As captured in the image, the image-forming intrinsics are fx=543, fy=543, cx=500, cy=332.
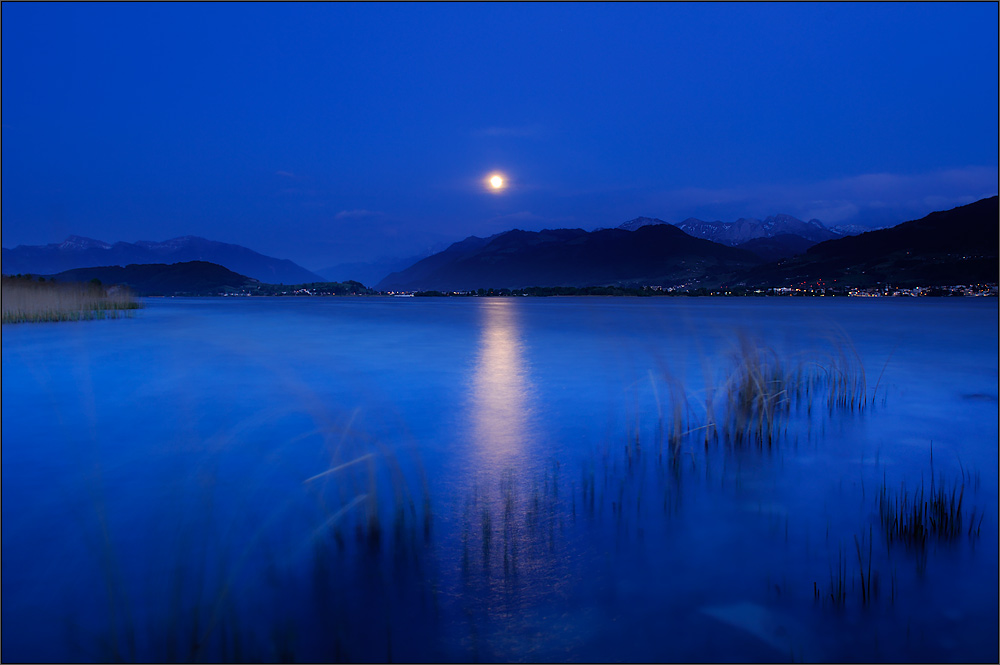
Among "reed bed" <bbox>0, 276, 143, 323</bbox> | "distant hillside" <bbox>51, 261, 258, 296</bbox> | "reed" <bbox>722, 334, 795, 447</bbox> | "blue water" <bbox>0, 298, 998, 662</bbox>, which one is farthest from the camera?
"distant hillside" <bbox>51, 261, 258, 296</bbox>

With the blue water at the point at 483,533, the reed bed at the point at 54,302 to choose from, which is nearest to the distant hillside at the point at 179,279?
the reed bed at the point at 54,302

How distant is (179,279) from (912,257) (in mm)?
198469

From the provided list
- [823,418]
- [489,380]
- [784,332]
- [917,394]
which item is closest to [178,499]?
[489,380]

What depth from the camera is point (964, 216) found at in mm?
142500

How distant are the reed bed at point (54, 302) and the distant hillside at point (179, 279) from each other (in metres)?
132

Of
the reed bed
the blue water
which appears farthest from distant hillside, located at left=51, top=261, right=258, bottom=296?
the blue water

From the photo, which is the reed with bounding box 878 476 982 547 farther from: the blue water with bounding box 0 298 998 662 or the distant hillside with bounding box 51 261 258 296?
the distant hillside with bounding box 51 261 258 296

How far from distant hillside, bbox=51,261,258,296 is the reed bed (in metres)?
132

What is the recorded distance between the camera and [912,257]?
123m

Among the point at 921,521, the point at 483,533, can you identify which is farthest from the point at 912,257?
the point at 483,533

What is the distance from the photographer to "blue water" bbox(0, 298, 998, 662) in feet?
11.3

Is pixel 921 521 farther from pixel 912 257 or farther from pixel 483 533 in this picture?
pixel 912 257

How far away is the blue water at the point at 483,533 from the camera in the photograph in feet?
11.3

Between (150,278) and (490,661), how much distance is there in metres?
208
